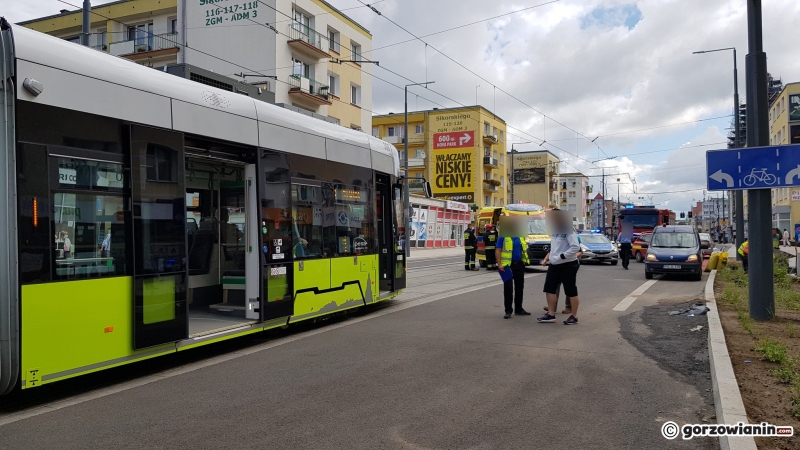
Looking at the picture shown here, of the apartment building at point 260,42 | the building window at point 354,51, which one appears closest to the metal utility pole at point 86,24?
the apartment building at point 260,42

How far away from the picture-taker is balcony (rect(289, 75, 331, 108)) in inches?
1145

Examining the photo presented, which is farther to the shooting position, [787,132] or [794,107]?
[787,132]

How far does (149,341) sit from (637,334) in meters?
6.67

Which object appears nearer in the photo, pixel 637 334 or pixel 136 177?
pixel 136 177

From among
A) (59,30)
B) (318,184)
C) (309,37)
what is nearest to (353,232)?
(318,184)

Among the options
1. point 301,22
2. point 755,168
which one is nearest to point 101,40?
point 301,22

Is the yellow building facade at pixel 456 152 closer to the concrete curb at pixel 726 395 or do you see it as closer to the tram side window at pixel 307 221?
the tram side window at pixel 307 221

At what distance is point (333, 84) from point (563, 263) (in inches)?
1035

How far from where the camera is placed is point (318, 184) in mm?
9234

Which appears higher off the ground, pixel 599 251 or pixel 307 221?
pixel 307 221

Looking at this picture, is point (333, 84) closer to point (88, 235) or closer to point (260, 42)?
point (260, 42)

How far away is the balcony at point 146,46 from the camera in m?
30.9

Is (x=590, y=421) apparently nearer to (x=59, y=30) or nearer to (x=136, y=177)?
(x=136, y=177)

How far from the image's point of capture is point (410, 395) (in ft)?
18.5
